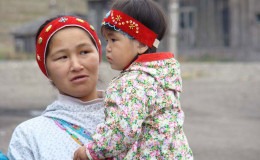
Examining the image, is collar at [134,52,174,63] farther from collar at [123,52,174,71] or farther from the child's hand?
the child's hand

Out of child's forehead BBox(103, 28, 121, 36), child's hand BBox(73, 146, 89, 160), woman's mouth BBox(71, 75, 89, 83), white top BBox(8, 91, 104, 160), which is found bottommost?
child's hand BBox(73, 146, 89, 160)

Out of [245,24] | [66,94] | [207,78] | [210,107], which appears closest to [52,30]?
[66,94]

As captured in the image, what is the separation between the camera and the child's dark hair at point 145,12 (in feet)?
6.43

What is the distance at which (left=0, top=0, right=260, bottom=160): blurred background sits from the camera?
636cm

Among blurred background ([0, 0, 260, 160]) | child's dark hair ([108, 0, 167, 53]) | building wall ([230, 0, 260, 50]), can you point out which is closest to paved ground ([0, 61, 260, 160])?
blurred background ([0, 0, 260, 160])

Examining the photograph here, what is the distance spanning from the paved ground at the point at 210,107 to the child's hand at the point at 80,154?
0.66m

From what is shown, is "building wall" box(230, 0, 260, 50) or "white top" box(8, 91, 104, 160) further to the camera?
"building wall" box(230, 0, 260, 50)

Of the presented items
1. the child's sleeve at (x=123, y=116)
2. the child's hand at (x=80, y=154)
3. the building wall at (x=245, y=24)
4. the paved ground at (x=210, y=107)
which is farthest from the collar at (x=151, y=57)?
the building wall at (x=245, y=24)

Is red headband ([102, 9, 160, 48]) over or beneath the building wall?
beneath

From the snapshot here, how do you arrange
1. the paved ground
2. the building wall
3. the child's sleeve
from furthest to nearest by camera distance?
the building wall < the paved ground < the child's sleeve

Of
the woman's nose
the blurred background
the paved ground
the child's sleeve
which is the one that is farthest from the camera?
the blurred background

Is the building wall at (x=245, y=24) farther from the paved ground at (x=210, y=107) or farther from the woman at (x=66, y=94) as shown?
the woman at (x=66, y=94)

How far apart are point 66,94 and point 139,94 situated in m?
0.38

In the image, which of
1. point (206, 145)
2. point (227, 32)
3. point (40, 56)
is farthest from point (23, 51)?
point (40, 56)
